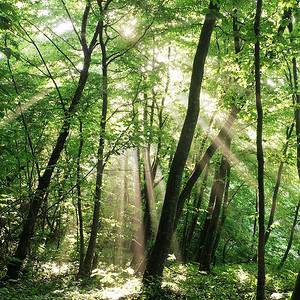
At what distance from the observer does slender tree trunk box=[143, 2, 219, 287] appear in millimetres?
4949

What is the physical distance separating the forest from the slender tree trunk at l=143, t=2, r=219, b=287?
0.08ft

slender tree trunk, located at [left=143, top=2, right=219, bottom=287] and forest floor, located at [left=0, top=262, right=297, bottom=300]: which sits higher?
slender tree trunk, located at [left=143, top=2, right=219, bottom=287]

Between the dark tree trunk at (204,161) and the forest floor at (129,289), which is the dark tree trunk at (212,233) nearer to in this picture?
the forest floor at (129,289)

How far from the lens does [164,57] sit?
12242 millimetres

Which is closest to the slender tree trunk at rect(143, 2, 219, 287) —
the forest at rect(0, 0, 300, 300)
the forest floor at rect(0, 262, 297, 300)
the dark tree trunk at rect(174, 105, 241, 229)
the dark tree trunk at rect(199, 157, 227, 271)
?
the forest at rect(0, 0, 300, 300)

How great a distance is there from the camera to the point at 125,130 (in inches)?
247

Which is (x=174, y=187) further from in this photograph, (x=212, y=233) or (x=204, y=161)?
(x=212, y=233)

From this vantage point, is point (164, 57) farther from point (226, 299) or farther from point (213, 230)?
point (226, 299)

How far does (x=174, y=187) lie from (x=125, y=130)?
214 centimetres

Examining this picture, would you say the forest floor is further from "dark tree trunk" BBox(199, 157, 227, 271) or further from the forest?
"dark tree trunk" BBox(199, 157, 227, 271)

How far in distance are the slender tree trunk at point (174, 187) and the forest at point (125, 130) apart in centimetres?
2

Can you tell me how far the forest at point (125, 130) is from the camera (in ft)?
16.0

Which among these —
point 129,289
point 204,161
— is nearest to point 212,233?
point 204,161

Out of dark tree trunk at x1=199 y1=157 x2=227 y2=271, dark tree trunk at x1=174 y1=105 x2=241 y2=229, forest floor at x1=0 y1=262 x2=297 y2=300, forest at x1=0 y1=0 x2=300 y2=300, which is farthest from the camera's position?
dark tree trunk at x1=199 y1=157 x2=227 y2=271
